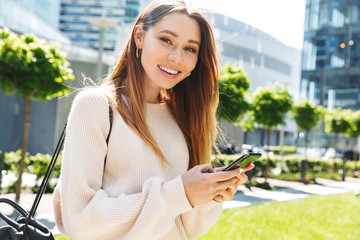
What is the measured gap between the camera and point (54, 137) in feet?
60.2

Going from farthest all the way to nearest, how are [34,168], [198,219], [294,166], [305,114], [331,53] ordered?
[331,53] < [305,114] < [294,166] < [34,168] < [198,219]

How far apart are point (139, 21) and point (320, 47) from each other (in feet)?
129

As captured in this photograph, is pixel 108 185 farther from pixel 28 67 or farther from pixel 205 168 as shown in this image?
pixel 28 67

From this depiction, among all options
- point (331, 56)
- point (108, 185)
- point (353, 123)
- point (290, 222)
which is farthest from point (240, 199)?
Result: point (331, 56)

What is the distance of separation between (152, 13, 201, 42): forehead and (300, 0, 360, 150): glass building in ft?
118

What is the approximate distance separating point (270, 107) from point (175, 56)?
12.5 metres

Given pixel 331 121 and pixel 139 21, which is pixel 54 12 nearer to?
pixel 331 121

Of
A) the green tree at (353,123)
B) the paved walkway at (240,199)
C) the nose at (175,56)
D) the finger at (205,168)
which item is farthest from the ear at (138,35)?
the green tree at (353,123)

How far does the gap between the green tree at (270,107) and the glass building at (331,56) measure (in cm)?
2320

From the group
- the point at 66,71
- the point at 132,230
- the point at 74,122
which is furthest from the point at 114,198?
the point at 66,71

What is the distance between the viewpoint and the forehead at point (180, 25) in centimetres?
164

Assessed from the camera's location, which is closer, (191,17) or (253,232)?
(191,17)

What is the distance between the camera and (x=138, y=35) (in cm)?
174

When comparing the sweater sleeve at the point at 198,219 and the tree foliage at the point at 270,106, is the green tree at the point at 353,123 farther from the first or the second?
the sweater sleeve at the point at 198,219
